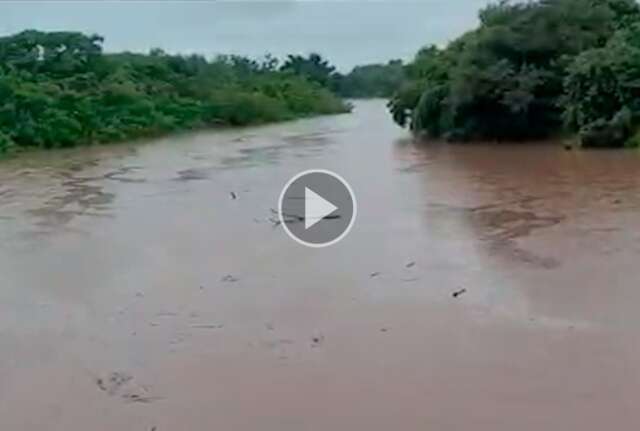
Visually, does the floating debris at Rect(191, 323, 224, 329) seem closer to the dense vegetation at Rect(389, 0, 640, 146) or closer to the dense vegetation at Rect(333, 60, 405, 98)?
the dense vegetation at Rect(389, 0, 640, 146)

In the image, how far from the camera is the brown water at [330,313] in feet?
15.0

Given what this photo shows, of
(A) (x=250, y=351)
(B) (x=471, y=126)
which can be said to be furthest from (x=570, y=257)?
(B) (x=471, y=126)

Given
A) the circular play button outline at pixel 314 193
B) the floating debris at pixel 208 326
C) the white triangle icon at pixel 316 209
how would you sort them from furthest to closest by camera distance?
the white triangle icon at pixel 316 209
the circular play button outline at pixel 314 193
the floating debris at pixel 208 326

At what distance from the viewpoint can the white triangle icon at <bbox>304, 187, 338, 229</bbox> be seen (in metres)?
10.1

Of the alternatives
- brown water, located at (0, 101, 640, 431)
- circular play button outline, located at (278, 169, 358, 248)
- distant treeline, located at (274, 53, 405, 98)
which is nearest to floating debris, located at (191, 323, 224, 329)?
brown water, located at (0, 101, 640, 431)

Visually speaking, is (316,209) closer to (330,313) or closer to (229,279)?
(229,279)

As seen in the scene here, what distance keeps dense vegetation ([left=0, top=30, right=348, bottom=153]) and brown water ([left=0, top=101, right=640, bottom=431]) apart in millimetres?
11870

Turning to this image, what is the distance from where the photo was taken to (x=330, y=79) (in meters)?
59.3

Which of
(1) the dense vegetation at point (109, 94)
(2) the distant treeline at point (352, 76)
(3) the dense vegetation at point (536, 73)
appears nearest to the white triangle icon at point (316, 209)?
(3) the dense vegetation at point (536, 73)

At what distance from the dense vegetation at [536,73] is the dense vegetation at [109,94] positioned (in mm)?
9582

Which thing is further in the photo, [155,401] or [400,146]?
[400,146]

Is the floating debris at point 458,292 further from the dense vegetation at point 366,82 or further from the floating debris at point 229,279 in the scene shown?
the dense vegetation at point 366,82

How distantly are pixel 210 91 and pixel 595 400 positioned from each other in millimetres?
30957

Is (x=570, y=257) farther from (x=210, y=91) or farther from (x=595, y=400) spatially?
(x=210, y=91)
